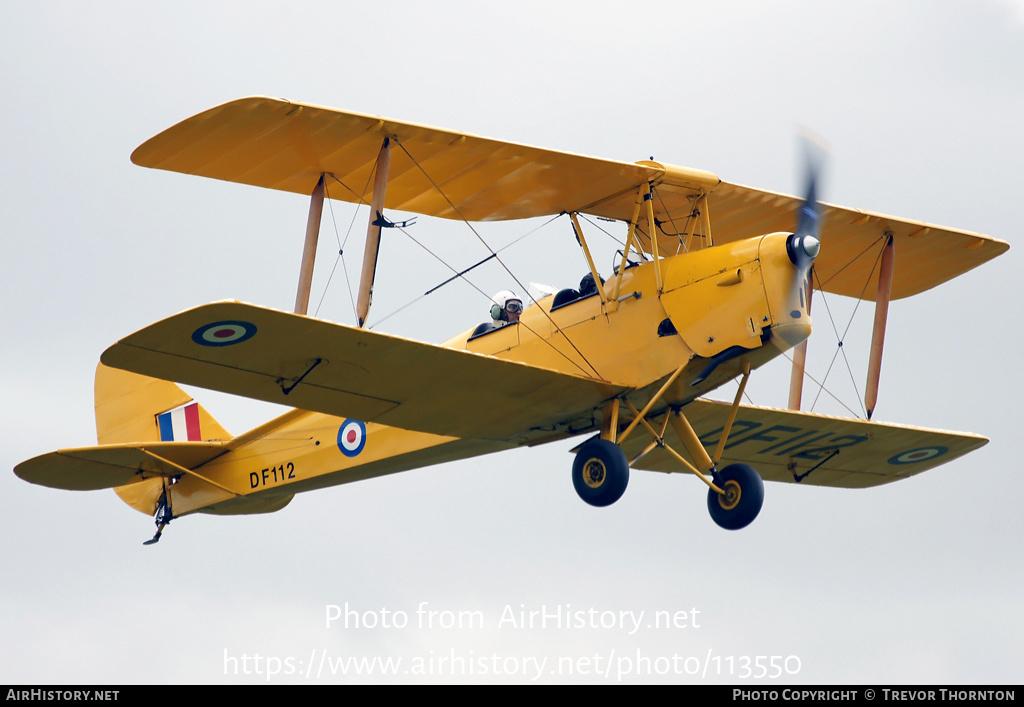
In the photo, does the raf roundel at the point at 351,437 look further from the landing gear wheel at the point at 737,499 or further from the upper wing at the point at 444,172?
the landing gear wheel at the point at 737,499

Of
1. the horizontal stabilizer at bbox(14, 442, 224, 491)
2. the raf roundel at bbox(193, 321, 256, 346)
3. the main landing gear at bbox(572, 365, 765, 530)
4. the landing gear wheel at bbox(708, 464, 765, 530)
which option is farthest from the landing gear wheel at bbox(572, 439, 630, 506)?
the horizontal stabilizer at bbox(14, 442, 224, 491)

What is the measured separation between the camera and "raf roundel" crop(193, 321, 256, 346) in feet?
39.4

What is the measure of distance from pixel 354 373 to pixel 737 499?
3.73 meters

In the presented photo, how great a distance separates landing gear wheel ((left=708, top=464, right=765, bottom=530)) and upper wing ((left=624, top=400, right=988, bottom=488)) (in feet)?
3.84

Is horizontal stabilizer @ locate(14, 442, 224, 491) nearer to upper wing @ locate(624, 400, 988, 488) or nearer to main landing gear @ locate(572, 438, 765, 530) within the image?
upper wing @ locate(624, 400, 988, 488)

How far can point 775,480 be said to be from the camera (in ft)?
57.6

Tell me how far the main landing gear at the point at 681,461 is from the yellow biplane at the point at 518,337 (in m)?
0.02

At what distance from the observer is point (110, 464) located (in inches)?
626

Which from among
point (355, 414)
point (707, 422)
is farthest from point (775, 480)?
point (355, 414)

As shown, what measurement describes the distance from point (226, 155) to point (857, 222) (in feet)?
22.2

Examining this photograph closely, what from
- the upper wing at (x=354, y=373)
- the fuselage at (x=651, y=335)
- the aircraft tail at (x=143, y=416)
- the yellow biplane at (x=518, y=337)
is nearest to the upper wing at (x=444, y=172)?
the yellow biplane at (x=518, y=337)

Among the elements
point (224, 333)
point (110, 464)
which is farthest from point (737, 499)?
point (110, 464)

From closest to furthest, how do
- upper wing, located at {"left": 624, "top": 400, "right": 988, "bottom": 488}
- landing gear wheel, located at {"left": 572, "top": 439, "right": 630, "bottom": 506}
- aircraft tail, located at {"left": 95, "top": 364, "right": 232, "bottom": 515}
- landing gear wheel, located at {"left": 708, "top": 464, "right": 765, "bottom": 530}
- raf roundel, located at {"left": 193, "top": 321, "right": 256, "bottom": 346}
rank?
raf roundel, located at {"left": 193, "top": 321, "right": 256, "bottom": 346} → landing gear wheel, located at {"left": 572, "top": 439, "right": 630, "bottom": 506} → landing gear wheel, located at {"left": 708, "top": 464, "right": 765, "bottom": 530} → upper wing, located at {"left": 624, "top": 400, "right": 988, "bottom": 488} → aircraft tail, located at {"left": 95, "top": 364, "right": 232, "bottom": 515}

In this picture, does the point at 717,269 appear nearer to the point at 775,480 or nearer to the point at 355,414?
the point at 355,414
